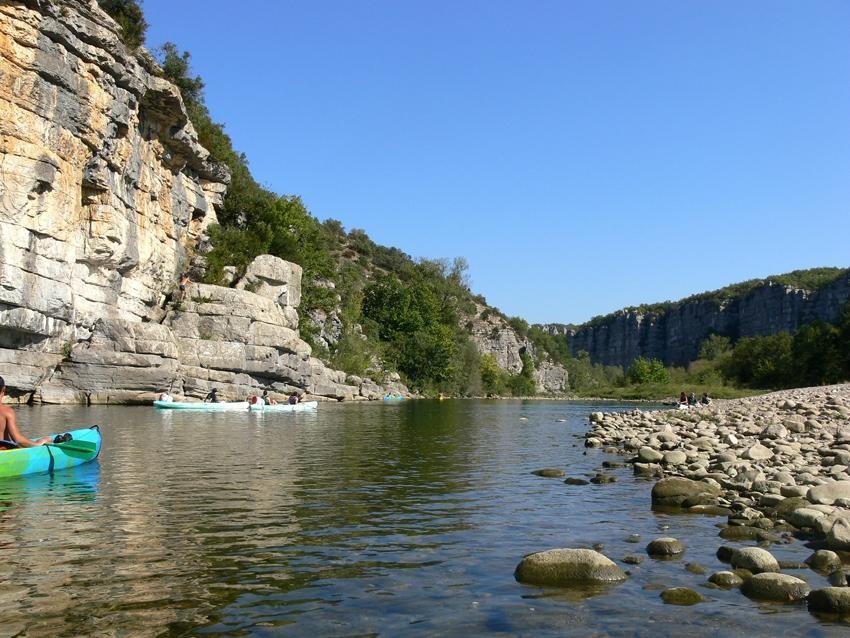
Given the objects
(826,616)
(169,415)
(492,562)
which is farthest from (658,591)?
(169,415)

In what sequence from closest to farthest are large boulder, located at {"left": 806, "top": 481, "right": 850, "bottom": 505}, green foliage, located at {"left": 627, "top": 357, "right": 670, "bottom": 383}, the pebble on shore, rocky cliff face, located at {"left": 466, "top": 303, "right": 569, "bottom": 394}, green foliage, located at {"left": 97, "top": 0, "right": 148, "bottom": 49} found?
the pebble on shore < large boulder, located at {"left": 806, "top": 481, "right": 850, "bottom": 505} < green foliage, located at {"left": 97, "top": 0, "right": 148, "bottom": 49} < green foliage, located at {"left": 627, "top": 357, "right": 670, "bottom": 383} < rocky cliff face, located at {"left": 466, "top": 303, "right": 569, "bottom": 394}

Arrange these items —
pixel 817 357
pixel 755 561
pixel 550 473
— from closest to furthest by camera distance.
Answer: pixel 755 561
pixel 550 473
pixel 817 357

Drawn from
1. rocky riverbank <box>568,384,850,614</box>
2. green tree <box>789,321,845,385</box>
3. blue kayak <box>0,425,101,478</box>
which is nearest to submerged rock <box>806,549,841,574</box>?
rocky riverbank <box>568,384,850,614</box>

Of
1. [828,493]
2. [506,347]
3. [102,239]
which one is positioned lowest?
[828,493]

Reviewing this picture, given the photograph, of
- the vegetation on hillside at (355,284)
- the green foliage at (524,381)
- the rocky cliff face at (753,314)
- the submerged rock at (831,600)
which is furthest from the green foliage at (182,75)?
the rocky cliff face at (753,314)

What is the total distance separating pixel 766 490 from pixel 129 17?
45974mm

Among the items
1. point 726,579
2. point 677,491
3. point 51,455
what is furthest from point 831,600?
point 51,455

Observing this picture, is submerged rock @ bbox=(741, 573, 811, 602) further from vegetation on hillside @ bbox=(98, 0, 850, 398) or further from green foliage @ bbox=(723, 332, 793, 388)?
green foliage @ bbox=(723, 332, 793, 388)

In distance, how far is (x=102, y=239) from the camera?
3556 centimetres

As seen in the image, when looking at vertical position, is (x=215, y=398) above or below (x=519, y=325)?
below

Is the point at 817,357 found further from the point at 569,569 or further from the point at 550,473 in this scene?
the point at 569,569

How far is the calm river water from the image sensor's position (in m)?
6.16

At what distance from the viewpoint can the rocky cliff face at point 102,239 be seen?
30.3 metres

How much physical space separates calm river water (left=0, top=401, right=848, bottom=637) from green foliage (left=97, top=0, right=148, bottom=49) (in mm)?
35223
